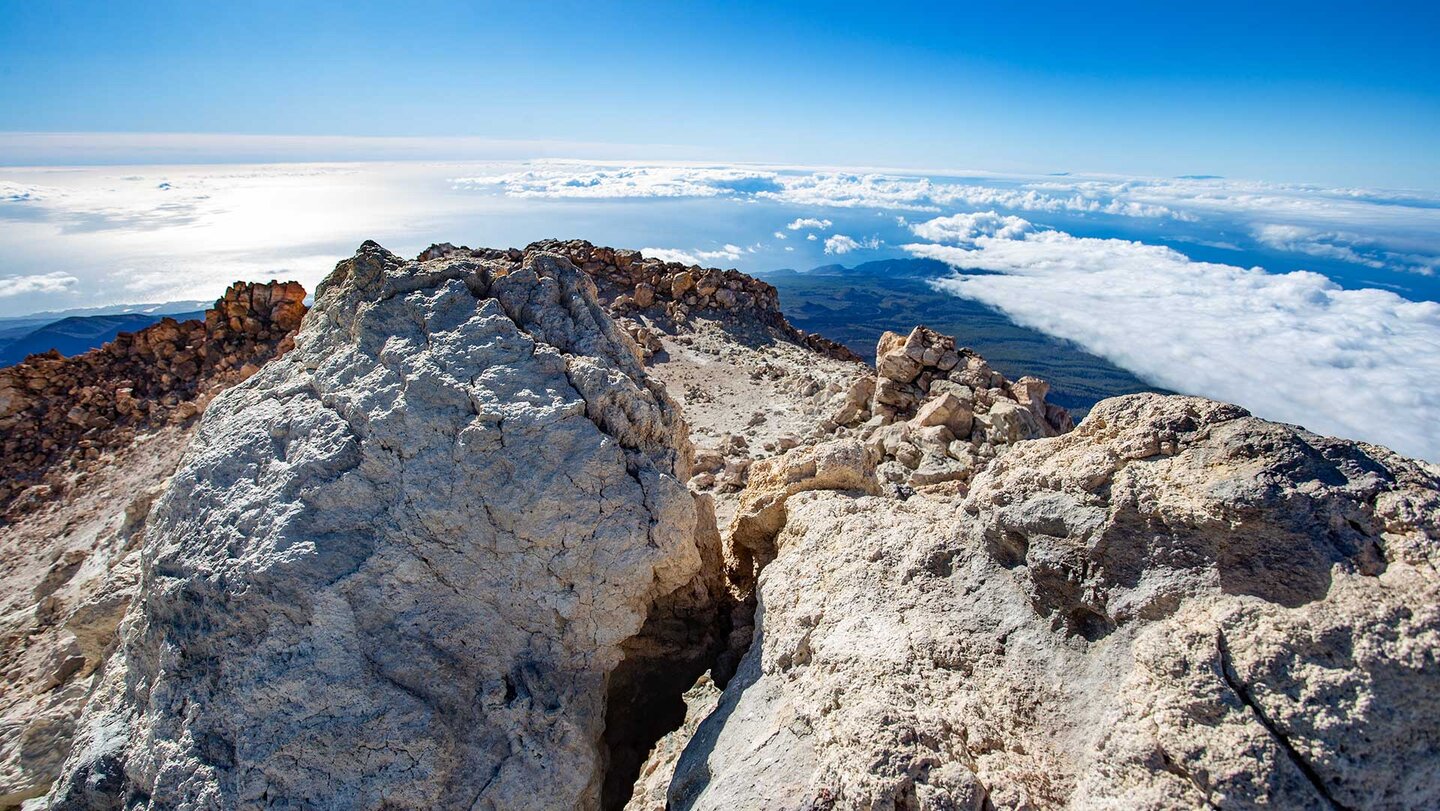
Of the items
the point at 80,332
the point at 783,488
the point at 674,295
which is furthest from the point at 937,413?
the point at 80,332

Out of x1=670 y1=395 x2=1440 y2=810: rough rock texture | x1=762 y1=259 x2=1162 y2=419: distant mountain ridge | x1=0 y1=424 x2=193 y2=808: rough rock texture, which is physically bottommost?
x1=762 y1=259 x2=1162 y2=419: distant mountain ridge

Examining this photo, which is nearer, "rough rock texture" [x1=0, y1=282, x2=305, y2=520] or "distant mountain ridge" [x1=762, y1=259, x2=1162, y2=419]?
"rough rock texture" [x1=0, y1=282, x2=305, y2=520]

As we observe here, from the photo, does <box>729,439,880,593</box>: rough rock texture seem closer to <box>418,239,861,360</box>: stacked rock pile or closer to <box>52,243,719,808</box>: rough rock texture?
<box>52,243,719,808</box>: rough rock texture

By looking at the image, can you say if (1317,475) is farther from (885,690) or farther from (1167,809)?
(885,690)

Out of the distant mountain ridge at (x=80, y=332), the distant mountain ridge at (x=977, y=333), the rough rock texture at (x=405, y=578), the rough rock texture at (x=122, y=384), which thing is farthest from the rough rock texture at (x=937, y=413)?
the distant mountain ridge at (x=80, y=332)

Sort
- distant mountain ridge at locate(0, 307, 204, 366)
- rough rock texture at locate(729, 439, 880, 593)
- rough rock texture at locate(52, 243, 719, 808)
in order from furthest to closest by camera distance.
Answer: distant mountain ridge at locate(0, 307, 204, 366), rough rock texture at locate(729, 439, 880, 593), rough rock texture at locate(52, 243, 719, 808)

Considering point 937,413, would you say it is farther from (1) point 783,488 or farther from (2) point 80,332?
(2) point 80,332

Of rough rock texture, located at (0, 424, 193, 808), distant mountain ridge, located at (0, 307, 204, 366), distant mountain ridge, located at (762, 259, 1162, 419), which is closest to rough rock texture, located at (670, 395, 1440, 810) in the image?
rough rock texture, located at (0, 424, 193, 808)
